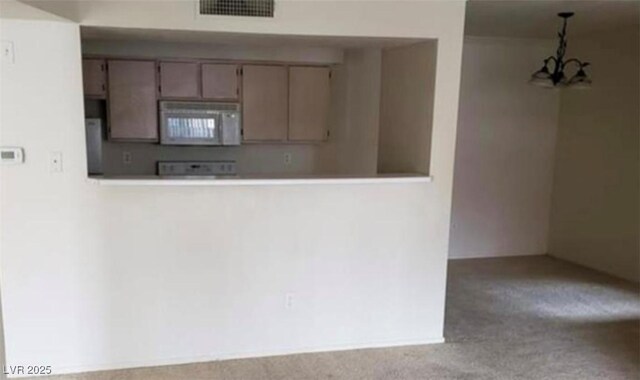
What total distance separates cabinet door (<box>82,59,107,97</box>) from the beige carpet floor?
2670 millimetres

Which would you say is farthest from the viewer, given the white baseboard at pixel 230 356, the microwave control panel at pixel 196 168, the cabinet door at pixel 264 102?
the microwave control panel at pixel 196 168

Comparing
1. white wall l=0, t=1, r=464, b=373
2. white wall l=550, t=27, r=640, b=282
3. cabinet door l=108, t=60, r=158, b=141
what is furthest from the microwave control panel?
white wall l=550, t=27, r=640, b=282

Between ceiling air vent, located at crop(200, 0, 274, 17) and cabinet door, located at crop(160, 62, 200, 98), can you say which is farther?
cabinet door, located at crop(160, 62, 200, 98)

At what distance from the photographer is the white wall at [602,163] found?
16.2ft

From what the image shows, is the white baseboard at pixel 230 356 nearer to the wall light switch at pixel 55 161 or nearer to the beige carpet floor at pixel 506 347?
the beige carpet floor at pixel 506 347

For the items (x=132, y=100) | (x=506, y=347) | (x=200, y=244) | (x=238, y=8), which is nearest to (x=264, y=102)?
(x=132, y=100)

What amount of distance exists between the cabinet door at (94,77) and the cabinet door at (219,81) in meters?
0.89

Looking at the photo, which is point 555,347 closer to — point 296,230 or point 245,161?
point 296,230

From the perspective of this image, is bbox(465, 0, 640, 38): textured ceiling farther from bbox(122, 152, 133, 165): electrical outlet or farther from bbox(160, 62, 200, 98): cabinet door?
bbox(122, 152, 133, 165): electrical outlet

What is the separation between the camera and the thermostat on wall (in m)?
2.84

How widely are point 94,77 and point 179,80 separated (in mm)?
734

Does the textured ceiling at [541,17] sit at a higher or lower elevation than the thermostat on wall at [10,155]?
higher

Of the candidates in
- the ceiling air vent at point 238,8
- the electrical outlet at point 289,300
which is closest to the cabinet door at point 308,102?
the ceiling air vent at point 238,8

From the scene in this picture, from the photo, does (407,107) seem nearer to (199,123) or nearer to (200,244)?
(200,244)
